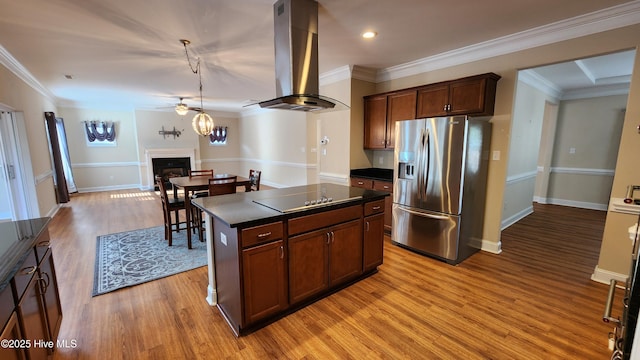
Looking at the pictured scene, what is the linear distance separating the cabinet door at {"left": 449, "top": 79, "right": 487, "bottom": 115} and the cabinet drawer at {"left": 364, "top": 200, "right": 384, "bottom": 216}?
1.67 m

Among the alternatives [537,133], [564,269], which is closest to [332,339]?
[564,269]

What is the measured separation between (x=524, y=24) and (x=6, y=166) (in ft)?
23.1

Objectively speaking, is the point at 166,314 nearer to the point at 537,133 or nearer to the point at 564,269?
the point at 564,269

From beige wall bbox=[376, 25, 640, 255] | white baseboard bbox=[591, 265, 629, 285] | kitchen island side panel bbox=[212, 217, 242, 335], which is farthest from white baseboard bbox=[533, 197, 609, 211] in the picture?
kitchen island side panel bbox=[212, 217, 242, 335]

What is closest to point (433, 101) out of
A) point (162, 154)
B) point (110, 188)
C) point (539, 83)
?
point (539, 83)

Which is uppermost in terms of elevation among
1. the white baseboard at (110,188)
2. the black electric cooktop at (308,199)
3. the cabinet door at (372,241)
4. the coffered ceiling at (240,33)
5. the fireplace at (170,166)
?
the coffered ceiling at (240,33)

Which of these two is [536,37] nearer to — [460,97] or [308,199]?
[460,97]

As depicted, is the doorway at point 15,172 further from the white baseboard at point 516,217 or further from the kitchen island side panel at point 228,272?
the white baseboard at point 516,217

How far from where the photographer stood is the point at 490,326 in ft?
6.94

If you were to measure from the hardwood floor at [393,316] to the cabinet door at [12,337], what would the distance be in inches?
29.1

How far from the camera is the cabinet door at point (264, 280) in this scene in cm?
194

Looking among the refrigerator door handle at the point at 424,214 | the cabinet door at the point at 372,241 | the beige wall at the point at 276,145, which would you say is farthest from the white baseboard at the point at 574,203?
the cabinet door at the point at 372,241

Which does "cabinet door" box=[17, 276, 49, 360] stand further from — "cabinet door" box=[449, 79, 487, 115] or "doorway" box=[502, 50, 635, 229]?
"doorway" box=[502, 50, 635, 229]

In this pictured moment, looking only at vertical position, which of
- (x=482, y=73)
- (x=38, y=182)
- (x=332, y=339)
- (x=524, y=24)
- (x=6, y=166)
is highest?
(x=524, y=24)
